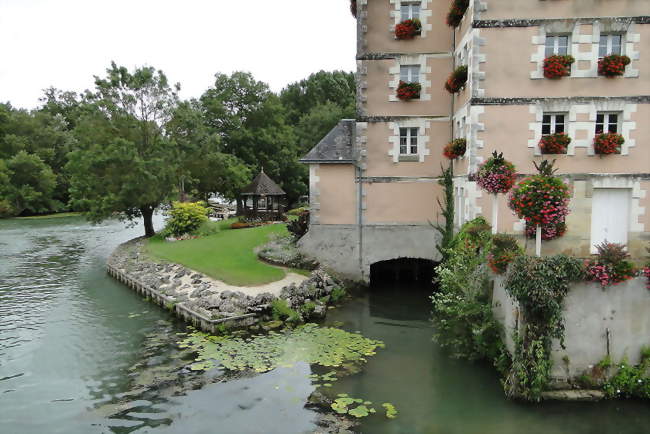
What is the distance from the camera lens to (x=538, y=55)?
55.8 ft

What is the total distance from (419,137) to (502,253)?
9751 mm

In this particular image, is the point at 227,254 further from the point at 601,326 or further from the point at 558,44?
the point at 601,326

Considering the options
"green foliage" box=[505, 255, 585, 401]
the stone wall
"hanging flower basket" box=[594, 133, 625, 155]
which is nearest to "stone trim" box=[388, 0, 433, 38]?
"hanging flower basket" box=[594, 133, 625, 155]

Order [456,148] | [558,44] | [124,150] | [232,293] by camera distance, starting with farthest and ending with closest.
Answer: [124,150] < [456,148] < [232,293] < [558,44]

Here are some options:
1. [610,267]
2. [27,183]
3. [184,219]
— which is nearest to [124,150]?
[184,219]

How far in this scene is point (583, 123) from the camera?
1698cm

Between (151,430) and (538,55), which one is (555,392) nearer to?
(151,430)

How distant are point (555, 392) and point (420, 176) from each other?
456 inches

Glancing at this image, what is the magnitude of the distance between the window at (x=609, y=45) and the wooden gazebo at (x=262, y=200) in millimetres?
24838

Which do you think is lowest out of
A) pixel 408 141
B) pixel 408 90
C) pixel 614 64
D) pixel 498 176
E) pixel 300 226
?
pixel 300 226

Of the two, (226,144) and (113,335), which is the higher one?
(226,144)

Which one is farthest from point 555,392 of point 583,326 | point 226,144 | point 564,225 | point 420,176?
point 226,144

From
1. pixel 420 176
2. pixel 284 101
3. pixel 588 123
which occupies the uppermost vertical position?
pixel 284 101

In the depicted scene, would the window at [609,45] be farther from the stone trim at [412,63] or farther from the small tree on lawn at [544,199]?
the small tree on lawn at [544,199]
